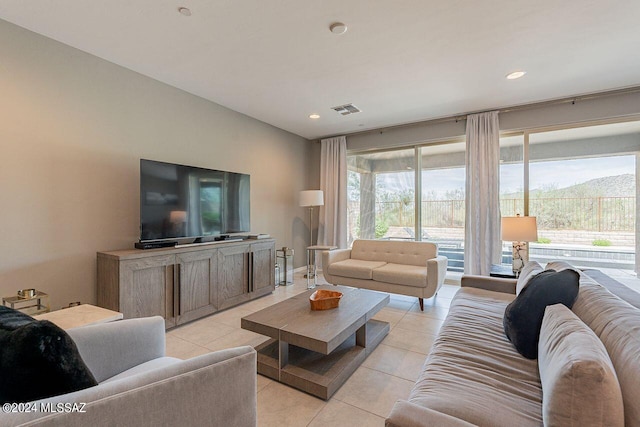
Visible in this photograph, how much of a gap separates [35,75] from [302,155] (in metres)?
3.93

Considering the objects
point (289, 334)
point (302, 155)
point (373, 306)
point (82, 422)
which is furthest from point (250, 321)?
point (302, 155)

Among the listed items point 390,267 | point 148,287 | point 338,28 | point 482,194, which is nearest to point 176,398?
point 148,287

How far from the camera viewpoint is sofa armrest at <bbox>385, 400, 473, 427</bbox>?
0.86 metres

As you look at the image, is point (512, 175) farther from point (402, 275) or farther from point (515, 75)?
point (402, 275)

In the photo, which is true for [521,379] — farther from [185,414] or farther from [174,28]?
[174,28]

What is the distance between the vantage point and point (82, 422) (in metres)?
0.69

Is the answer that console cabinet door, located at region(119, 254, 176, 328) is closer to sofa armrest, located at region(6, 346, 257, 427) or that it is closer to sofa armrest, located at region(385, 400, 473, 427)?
sofa armrest, located at region(6, 346, 257, 427)

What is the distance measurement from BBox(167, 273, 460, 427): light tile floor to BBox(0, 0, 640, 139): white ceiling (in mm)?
2705

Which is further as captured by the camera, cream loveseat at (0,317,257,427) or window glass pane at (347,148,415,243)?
window glass pane at (347,148,415,243)

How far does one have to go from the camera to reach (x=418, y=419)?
88 cm

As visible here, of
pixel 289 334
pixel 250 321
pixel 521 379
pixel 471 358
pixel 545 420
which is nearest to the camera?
pixel 545 420

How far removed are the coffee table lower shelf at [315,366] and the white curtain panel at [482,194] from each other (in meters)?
2.66

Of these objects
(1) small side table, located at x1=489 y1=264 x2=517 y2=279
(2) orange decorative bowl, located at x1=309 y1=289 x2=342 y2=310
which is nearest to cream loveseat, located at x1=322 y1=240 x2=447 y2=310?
(1) small side table, located at x1=489 y1=264 x2=517 y2=279

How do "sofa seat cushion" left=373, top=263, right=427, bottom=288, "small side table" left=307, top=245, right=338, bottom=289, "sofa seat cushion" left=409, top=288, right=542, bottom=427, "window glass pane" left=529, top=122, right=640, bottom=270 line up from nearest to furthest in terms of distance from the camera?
1. "sofa seat cushion" left=409, top=288, right=542, bottom=427
2. "sofa seat cushion" left=373, top=263, right=427, bottom=288
3. "window glass pane" left=529, top=122, right=640, bottom=270
4. "small side table" left=307, top=245, right=338, bottom=289
